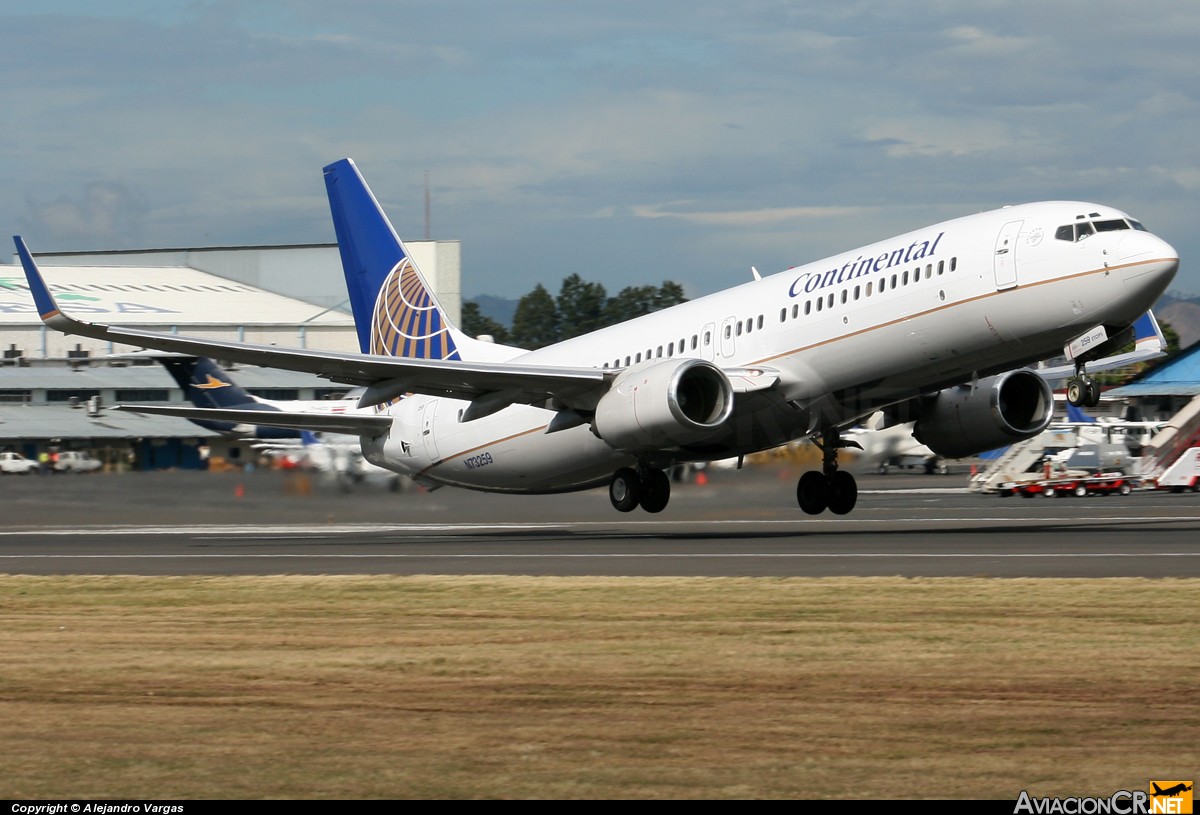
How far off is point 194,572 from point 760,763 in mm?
15120

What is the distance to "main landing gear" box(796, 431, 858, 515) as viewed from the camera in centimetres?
3006

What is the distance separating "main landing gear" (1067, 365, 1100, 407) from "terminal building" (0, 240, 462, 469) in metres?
47.4

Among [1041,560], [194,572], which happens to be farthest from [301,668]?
[1041,560]

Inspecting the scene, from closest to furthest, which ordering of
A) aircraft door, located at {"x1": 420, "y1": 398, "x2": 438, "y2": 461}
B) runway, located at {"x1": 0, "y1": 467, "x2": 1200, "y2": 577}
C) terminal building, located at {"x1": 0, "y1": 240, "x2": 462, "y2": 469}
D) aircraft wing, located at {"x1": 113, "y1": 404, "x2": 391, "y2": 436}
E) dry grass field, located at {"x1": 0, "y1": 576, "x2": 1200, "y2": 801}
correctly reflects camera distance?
dry grass field, located at {"x1": 0, "y1": 576, "x2": 1200, "y2": 801}
runway, located at {"x1": 0, "y1": 467, "x2": 1200, "y2": 577}
aircraft wing, located at {"x1": 113, "y1": 404, "x2": 391, "y2": 436}
aircraft door, located at {"x1": 420, "y1": 398, "x2": 438, "y2": 461}
terminal building, located at {"x1": 0, "y1": 240, "x2": 462, "y2": 469}

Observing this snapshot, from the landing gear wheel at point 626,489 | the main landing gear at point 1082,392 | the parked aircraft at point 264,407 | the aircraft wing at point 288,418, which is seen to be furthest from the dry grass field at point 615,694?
the parked aircraft at point 264,407

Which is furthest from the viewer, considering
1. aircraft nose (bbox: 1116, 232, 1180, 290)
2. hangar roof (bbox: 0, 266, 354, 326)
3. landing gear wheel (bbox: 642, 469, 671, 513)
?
hangar roof (bbox: 0, 266, 354, 326)

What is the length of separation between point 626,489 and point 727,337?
12.4ft

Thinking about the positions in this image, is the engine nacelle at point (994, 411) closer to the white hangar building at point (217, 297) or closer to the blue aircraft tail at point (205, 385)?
the blue aircraft tail at point (205, 385)

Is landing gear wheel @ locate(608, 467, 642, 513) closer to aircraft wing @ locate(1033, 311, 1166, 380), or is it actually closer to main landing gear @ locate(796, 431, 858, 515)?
main landing gear @ locate(796, 431, 858, 515)

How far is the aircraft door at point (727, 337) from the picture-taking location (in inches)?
1089

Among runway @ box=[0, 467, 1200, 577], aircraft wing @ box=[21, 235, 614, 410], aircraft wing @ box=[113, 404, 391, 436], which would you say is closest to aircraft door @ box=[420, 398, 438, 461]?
aircraft wing @ box=[113, 404, 391, 436]

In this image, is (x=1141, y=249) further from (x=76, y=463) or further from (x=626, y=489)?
(x=76, y=463)

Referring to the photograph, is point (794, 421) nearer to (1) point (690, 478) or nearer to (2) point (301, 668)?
(1) point (690, 478)

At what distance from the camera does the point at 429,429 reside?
33281 millimetres
